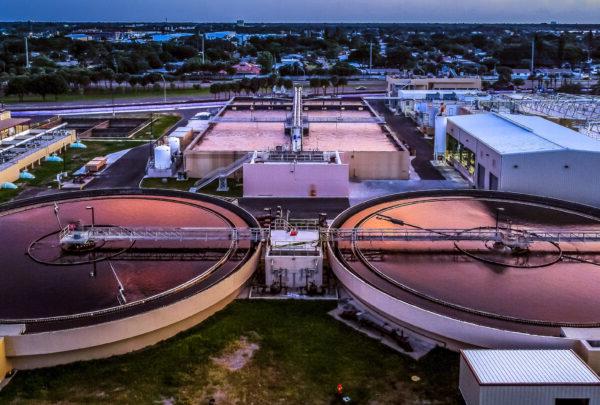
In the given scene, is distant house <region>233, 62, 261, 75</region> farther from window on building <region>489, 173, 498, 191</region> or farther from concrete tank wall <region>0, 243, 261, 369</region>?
concrete tank wall <region>0, 243, 261, 369</region>

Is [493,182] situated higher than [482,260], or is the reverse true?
[493,182]

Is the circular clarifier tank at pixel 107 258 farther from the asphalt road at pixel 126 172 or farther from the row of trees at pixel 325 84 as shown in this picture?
the row of trees at pixel 325 84

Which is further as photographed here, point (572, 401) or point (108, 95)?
point (108, 95)

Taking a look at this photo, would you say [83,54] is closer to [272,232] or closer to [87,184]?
[87,184]

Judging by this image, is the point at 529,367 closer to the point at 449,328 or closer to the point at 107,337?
the point at 449,328

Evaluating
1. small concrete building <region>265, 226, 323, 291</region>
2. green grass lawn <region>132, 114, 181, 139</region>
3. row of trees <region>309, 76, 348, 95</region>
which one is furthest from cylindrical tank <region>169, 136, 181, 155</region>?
row of trees <region>309, 76, 348, 95</region>

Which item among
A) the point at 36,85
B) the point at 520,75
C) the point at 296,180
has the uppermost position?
the point at 520,75

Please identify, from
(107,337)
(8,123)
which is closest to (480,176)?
(107,337)
